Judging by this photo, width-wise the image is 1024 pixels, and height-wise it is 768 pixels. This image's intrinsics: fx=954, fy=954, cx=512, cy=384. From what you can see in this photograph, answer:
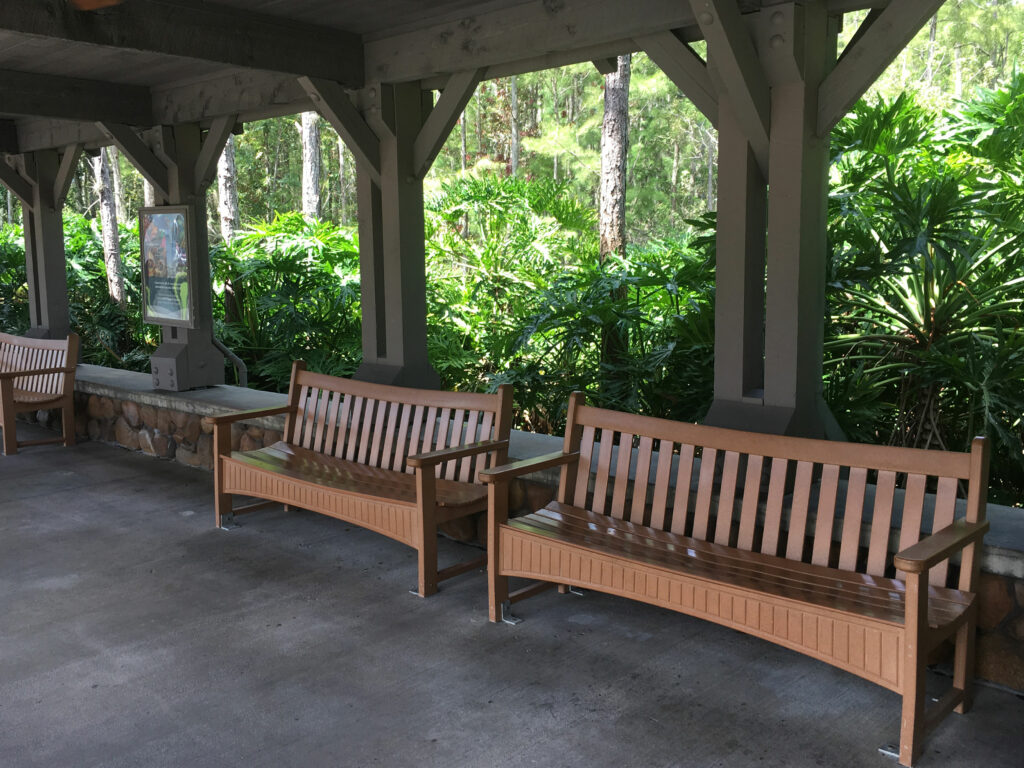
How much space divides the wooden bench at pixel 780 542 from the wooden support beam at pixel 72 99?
4877 millimetres

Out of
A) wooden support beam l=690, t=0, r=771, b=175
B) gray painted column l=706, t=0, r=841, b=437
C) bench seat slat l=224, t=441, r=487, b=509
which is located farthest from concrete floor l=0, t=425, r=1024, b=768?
wooden support beam l=690, t=0, r=771, b=175

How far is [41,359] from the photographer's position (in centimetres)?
750

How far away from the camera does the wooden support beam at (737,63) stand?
352 cm

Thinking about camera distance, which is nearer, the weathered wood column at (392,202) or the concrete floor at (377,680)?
the concrete floor at (377,680)

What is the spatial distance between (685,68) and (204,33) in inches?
94.5

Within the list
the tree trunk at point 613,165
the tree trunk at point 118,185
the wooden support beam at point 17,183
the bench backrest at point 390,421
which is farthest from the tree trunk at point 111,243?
the tree trunk at point 118,185

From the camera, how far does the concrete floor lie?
2721 mm

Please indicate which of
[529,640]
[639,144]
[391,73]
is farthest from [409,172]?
[639,144]

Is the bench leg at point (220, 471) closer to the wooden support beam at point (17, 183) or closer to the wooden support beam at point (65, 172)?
the wooden support beam at point (65, 172)

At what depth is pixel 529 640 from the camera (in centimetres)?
348

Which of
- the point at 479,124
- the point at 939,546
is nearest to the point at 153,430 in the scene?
the point at 939,546

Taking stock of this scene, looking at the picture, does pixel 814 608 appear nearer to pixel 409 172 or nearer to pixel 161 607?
pixel 161 607

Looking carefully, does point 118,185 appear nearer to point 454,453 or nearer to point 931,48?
point 931,48

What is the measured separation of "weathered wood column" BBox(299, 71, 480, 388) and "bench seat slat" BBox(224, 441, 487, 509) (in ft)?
2.92
